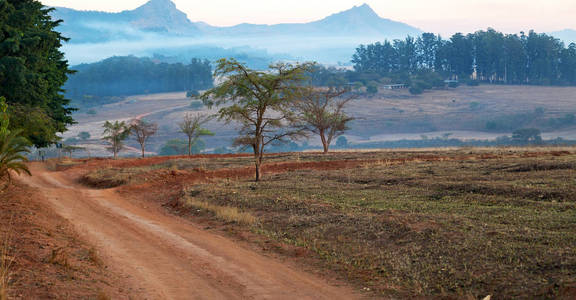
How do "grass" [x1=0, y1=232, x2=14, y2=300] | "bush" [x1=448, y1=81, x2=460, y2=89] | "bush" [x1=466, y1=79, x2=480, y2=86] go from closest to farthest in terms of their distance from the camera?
"grass" [x1=0, y1=232, x2=14, y2=300], "bush" [x1=466, y1=79, x2=480, y2=86], "bush" [x1=448, y1=81, x2=460, y2=89]

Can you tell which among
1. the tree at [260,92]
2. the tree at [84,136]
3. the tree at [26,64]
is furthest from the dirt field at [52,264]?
the tree at [84,136]

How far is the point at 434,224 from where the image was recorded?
14031mm

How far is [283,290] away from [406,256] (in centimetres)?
327

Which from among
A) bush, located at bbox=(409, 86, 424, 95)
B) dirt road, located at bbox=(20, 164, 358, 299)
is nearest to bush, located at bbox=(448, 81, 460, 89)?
bush, located at bbox=(409, 86, 424, 95)

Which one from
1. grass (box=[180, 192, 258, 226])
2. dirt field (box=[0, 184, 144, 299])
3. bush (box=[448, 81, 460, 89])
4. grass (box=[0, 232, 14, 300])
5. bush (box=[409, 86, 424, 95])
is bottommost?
grass (box=[180, 192, 258, 226])

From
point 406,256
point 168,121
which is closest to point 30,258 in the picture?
point 406,256

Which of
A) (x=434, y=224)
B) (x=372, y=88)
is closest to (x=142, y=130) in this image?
(x=434, y=224)

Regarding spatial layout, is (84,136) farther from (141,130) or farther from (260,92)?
(260,92)

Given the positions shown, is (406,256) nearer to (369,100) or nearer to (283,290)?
(283,290)

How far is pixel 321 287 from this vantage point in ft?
35.1

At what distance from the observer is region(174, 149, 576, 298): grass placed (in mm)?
10273

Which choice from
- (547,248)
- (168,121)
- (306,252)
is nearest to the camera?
(547,248)

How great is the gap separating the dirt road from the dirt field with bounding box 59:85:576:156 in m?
127

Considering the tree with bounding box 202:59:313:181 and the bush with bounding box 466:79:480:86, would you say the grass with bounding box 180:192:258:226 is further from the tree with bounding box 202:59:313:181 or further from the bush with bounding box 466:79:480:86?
the bush with bounding box 466:79:480:86
